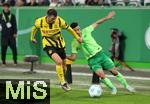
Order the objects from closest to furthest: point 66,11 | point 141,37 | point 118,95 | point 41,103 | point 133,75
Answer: point 41,103
point 118,95
point 133,75
point 141,37
point 66,11

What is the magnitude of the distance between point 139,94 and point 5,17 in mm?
9888

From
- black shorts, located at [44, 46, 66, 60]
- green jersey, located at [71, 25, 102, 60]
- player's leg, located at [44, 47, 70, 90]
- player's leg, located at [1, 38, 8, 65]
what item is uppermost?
green jersey, located at [71, 25, 102, 60]

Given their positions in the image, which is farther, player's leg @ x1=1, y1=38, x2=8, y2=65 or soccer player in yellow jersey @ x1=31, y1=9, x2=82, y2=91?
player's leg @ x1=1, y1=38, x2=8, y2=65

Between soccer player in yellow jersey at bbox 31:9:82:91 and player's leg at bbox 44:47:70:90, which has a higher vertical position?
soccer player in yellow jersey at bbox 31:9:82:91

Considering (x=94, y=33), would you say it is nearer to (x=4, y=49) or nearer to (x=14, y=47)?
(x=14, y=47)

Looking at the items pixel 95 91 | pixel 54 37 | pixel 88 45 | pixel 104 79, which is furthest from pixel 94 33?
pixel 95 91

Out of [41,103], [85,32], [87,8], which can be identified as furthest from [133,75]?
[41,103]

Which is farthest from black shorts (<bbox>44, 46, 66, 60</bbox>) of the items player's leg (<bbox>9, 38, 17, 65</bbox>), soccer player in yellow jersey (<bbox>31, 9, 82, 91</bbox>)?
player's leg (<bbox>9, 38, 17, 65</bbox>)

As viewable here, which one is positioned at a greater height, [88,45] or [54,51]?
[88,45]

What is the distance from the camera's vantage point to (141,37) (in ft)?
79.6

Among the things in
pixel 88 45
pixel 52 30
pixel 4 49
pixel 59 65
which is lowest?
pixel 4 49

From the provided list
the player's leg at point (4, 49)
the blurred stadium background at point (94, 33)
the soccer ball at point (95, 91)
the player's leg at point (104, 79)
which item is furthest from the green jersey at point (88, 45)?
the player's leg at point (4, 49)

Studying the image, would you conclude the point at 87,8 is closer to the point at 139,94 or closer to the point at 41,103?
the point at 139,94

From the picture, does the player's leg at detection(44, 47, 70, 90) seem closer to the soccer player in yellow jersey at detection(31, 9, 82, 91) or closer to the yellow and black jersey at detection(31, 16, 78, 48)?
the soccer player in yellow jersey at detection(31, 9, 82, 91)
